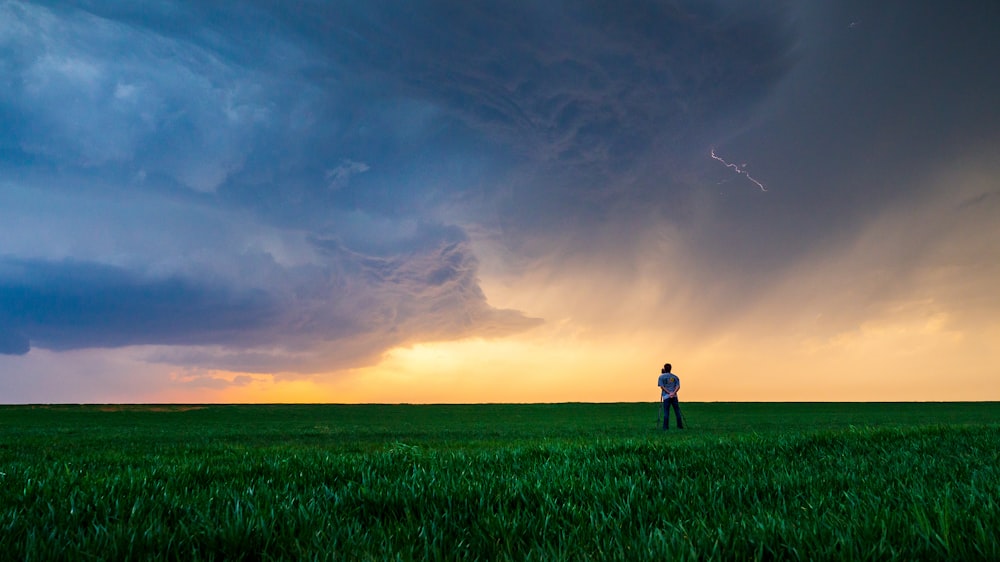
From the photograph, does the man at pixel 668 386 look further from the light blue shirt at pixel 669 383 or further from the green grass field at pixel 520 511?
the green grass field at pixel 520 511

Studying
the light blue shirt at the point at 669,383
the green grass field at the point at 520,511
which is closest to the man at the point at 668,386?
the light blue shirt at the point at 669,383

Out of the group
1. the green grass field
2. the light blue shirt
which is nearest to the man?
the light blue shirt

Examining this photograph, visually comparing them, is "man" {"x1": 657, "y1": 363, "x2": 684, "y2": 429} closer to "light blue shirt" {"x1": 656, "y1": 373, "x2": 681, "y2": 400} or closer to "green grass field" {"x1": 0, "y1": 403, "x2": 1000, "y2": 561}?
"light blue shirt" {"x1": 656, "y1": 373, "x2": 681, "y2": 400}

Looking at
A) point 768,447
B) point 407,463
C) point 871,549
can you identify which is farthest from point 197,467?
point 768,447

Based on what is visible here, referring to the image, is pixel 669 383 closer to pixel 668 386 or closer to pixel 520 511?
pixel 668 386

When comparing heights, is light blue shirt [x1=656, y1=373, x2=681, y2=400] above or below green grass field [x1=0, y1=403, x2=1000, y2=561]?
above

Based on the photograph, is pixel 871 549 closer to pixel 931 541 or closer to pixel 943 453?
pixel 931 541

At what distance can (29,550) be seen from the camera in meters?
3.15

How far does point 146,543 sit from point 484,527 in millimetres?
2047

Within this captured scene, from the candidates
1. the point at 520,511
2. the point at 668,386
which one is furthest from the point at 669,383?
the point at 520,511

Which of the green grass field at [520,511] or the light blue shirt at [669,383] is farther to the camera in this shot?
the light blue shirt at [669,383]

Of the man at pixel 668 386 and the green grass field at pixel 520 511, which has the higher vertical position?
the man at pixel 668 386

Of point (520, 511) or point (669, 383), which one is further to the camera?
point (669, 383)

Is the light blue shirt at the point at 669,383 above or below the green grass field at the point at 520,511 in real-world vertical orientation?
above
